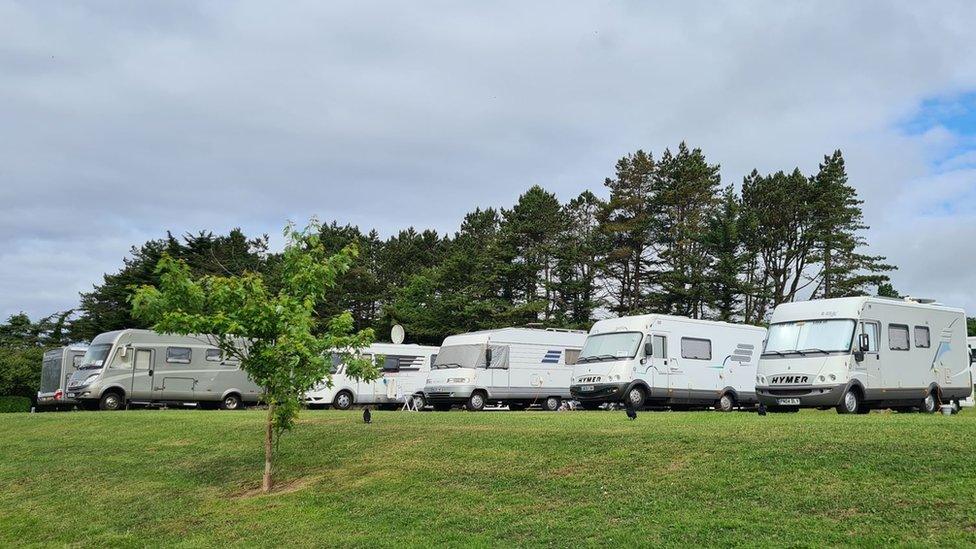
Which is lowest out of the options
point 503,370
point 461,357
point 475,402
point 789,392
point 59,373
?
point 475,402

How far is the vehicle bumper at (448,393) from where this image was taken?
93.6 feet

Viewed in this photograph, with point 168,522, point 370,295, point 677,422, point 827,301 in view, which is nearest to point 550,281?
point 370,295

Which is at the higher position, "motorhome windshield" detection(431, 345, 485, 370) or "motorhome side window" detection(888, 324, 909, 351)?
"motorhome side window" detection(888, 324, 909, 351)

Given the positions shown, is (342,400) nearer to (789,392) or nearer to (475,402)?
(475,402)

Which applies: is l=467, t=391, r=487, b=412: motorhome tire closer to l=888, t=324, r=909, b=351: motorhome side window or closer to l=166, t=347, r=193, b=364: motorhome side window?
l=166, t=347, r=193, b=364: motorhome side window

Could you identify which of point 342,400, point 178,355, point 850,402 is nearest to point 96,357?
point 178,355

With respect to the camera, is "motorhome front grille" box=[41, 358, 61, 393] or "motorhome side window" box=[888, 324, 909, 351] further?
"motorhome front grille" box=[41, 358, 61, 393]

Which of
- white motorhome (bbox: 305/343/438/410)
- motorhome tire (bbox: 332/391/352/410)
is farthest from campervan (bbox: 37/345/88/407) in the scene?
motorhome tire (bbox: 332/391/352/410)

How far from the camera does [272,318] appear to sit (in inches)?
535

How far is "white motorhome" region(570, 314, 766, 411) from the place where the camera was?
23469mm

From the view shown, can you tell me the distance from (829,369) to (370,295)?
154 feet

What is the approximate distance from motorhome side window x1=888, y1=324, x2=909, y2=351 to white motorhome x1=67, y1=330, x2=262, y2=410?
19715 millimetres

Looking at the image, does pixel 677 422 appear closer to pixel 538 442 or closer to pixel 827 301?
pixel 538 442

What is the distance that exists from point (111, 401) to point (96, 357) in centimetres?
170
